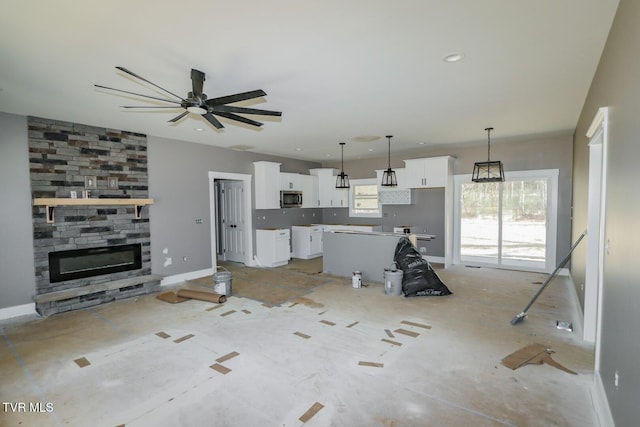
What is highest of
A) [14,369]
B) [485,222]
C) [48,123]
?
[48,123]

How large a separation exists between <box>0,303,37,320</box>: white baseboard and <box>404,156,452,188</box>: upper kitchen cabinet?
23.0 feet

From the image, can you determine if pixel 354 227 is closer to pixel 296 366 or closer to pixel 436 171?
pixel 436 171

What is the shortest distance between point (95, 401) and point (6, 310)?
3019 mm

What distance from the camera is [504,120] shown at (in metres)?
4.82

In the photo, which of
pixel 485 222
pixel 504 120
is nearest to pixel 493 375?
pixel 504 120

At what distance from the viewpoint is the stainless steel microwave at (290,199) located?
775cm

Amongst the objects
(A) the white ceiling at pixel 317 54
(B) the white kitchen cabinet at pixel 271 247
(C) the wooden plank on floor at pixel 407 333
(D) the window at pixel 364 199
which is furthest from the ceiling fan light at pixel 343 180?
(C) the wooden plank on floor at pixel 407 333

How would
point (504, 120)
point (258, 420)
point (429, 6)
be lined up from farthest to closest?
point (504, 120) → point (258, 420) → point (429, 6)

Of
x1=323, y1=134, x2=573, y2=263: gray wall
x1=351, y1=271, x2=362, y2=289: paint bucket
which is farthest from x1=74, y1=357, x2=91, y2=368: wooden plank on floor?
x1=323, y1=134, x2=573, y2=263: gray wall

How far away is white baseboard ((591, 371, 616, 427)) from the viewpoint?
1996 mm

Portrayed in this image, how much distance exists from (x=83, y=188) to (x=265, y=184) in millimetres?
3422

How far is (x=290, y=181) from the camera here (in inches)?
314

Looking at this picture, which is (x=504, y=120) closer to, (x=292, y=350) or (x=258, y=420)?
(x=292, y=350)

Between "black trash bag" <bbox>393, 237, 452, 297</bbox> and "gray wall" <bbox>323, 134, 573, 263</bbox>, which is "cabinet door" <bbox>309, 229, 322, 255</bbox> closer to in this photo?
"gray wall" <bbox>323, 134, 573, 263</bbox>
